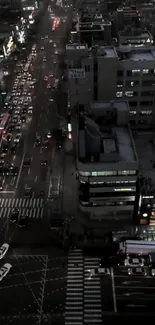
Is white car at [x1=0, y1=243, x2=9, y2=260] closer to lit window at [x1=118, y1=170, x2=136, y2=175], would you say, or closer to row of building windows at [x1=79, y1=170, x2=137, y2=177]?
row of building windows at [x1=79, y1=170, x2=137, y2=177]

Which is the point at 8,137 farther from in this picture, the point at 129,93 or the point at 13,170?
the point at 129,93

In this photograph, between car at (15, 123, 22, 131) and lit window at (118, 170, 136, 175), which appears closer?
lit window at (118, 170, 136, 175)

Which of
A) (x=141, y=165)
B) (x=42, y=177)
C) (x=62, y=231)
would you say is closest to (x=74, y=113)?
(x=42, y=177)

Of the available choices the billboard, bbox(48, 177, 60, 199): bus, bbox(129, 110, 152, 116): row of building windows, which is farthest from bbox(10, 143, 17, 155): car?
bbox(129, 110, 152, 116): row of building windows

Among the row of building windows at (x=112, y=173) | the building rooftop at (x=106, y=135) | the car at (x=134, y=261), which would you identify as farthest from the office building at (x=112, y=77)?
the car at (x=134, y=261)

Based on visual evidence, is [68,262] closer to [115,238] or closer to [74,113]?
[115,238]
